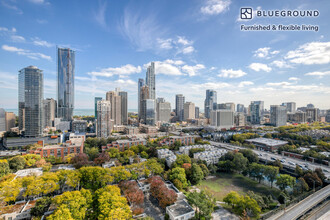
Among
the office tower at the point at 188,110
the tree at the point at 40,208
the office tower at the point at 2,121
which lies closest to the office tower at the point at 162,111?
the office tower at the point at 188,110

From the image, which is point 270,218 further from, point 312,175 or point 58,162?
point 58,162

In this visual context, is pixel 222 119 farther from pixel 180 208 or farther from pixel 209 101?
pixel 180 208

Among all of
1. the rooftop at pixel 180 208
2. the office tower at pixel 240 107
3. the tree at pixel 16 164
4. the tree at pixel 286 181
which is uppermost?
the office tower at pixel 240 107

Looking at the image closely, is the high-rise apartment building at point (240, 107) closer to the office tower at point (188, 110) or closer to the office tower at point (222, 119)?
the office tower at point (188, 110)

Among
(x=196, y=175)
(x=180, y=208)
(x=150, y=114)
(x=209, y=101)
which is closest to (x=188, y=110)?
(x=209, y=101)

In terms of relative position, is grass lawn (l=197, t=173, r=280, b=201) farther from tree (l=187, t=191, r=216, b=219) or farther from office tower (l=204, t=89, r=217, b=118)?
office tower (l=204, t=89, r=217, b=118)
